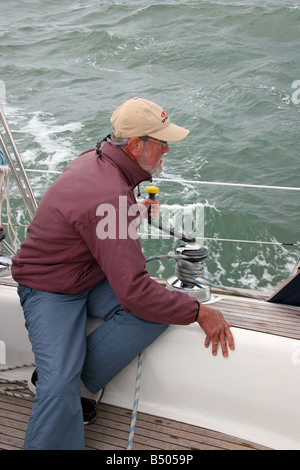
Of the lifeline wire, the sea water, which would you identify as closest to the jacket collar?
the lifeline wire

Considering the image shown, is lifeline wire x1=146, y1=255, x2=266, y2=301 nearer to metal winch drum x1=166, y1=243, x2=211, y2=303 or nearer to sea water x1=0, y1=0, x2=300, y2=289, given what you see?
metal winch drum x1=166, y1=243, x2=211, y2=303

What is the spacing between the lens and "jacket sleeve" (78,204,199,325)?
142 cm

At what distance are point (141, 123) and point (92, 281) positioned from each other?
56 cm

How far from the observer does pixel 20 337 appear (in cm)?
195

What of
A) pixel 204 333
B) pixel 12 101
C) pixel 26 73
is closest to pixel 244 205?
pixel 204 333

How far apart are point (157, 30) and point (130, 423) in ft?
36.7

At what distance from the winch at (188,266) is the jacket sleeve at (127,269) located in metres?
0.35

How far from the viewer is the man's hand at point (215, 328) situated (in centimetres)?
159

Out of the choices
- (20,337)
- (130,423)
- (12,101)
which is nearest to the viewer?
(130,423)

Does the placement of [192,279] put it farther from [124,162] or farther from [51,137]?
[51,137]

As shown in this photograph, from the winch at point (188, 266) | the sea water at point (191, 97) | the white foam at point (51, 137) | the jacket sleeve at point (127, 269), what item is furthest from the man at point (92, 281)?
the white foam at point (51, 137)

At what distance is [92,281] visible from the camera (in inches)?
65.9

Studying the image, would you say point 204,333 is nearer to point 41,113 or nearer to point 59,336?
point 59,336

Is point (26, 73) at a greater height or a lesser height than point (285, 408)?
greater
